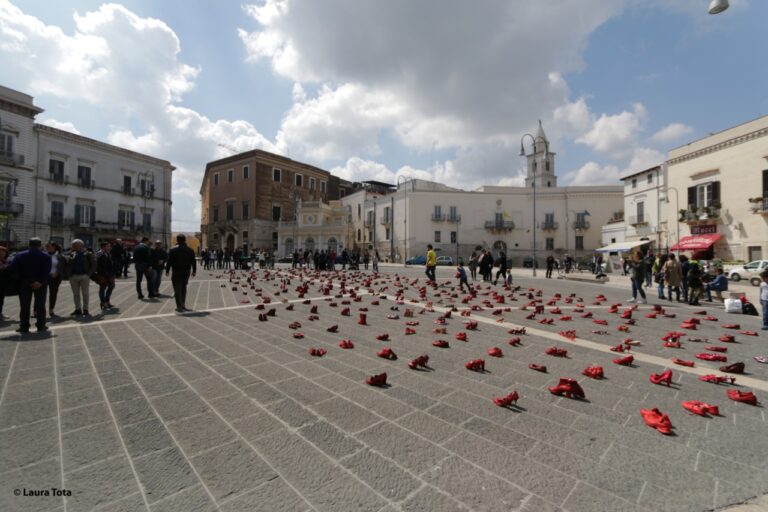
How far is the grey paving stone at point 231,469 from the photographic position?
198cm

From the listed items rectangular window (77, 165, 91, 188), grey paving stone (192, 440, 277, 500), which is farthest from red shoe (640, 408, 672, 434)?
rectangular window (77, 165, 91, 188)

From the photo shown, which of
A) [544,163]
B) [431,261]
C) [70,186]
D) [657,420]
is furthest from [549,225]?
[70,186]

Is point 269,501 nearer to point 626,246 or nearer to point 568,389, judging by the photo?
point 568,389

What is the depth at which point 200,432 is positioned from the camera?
8.46 ft

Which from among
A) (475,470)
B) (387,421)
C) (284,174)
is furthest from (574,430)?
(284,174)

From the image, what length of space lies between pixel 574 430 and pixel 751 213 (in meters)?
31.0

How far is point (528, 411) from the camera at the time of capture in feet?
9.75

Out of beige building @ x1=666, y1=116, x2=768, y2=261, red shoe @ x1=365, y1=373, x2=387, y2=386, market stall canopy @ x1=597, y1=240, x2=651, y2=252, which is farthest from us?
market stall canopy @ x1=597, y1=240, x2=651, y2=252

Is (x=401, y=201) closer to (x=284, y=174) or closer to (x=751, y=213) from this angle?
(x=284, y=174)

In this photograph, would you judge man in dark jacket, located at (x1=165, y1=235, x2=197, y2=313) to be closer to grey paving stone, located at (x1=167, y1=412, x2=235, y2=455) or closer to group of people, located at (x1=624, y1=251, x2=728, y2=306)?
grey paving stone, located at (x1=167, y1=412, x2=235, y2=455)

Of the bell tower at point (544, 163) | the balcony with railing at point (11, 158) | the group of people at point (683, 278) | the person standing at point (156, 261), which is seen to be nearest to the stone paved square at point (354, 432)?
the person standing at point (156, 261)

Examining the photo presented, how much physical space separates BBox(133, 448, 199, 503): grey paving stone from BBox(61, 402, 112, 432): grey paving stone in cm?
87

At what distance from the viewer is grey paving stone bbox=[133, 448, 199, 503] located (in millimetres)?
1943

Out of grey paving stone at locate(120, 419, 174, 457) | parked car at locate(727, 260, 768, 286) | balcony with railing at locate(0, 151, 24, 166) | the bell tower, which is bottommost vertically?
grey paving stone at locate(120, 419, 174, 457)
